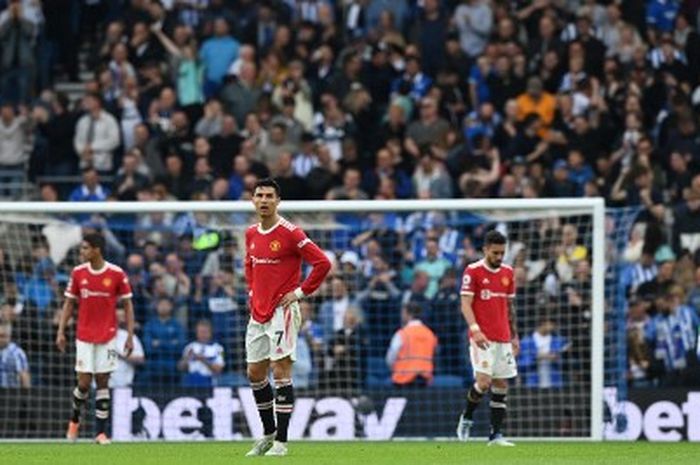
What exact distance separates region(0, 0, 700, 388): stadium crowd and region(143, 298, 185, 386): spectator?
24mm

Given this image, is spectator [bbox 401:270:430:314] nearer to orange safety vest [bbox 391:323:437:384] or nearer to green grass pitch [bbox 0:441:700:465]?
orange safety vest [bbox 391:323:437:384]

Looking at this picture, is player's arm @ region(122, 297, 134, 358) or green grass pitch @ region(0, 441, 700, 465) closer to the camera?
green grass pitch @ region(0, 441, 700, 465)

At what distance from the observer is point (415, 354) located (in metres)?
24.9

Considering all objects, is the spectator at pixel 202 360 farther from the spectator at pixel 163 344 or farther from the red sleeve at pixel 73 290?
the red sleeve at pixel 73 290

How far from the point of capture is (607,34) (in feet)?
101

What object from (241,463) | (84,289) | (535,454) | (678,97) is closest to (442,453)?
(535,454)

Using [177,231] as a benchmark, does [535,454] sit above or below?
below

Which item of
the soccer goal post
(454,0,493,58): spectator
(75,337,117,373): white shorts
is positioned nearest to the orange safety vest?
the soccer goal post

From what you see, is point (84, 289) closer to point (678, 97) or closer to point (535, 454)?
point (535, 454)

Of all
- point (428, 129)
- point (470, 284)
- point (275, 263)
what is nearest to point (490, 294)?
point (470, 284)

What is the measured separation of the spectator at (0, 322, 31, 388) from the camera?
2472 centimetres

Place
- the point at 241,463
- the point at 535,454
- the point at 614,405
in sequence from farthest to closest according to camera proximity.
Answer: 1. the point at 614,405
2. the point at 535,454
3. the point at 241,463

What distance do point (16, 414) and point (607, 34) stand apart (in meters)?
10.9

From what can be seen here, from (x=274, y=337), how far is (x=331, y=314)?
22.9ft
